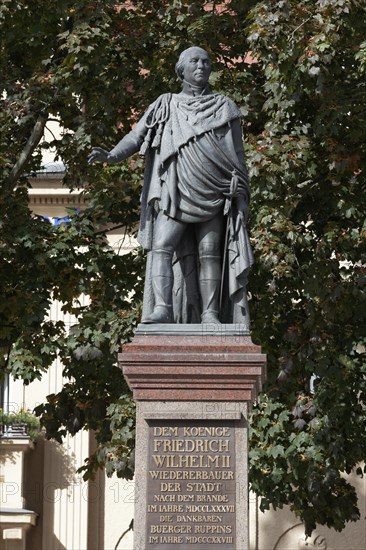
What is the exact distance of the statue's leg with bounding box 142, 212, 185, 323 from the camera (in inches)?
506

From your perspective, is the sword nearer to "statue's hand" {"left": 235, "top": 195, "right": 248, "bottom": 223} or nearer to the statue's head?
"statue's hand" {"left": 235, "top": 195, "right": 248, "bottom": 223}

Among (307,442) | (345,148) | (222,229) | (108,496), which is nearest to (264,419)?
(307,442)

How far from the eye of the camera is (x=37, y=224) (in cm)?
2028

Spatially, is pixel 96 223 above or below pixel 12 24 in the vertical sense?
below

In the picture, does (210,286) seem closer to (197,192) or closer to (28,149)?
(197,192)

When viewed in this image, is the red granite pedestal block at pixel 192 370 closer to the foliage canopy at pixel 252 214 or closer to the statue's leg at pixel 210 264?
the statue's leg at pixel 210 264

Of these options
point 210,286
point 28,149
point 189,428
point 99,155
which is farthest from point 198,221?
point 28,149

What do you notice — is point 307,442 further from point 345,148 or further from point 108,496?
point 108,496

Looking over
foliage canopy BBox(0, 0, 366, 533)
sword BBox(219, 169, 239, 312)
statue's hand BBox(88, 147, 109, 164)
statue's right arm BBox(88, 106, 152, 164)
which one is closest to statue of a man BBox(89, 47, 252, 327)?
sword BBox(219, 169, 239, 312)

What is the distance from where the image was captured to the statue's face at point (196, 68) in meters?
13.2

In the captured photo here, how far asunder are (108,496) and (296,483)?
8.91 metres

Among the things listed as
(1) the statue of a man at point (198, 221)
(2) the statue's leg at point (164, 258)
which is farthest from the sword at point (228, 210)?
(2) the statue's leg at point (164, 258)

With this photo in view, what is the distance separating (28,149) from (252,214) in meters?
3.88

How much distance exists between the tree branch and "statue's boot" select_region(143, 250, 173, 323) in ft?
26.9
